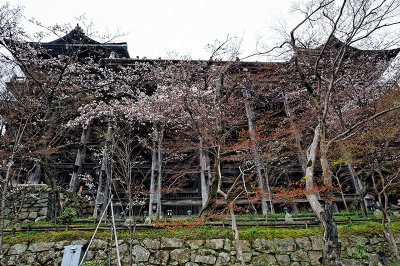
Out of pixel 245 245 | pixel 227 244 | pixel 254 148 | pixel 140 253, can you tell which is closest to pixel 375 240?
pixel 245 245

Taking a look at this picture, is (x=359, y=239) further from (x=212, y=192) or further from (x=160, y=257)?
(x=160, y=257)

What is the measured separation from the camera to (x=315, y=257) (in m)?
7.01

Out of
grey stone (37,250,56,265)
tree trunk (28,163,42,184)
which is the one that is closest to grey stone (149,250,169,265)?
grey stone (37,250,56,265)

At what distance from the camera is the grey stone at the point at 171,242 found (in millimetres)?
7293

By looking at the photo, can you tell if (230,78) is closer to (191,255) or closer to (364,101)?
(364,101)

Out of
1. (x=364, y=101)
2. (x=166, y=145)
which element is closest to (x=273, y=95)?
(x=364, y=101)

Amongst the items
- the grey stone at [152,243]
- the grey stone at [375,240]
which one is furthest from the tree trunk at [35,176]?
the grey stone at [375,240]

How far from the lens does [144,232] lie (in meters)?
7.65

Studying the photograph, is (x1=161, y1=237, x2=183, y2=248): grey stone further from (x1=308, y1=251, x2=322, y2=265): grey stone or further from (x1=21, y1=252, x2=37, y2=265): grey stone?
(x1=308, y1=251, x2=322, y2=265): grey stone

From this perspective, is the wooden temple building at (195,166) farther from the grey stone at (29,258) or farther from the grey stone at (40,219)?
the grey stone at (29,258)

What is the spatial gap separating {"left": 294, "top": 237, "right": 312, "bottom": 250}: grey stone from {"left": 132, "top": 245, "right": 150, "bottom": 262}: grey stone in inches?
203

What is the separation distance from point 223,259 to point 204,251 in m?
0.67

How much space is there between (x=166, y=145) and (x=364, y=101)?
11.1 metres

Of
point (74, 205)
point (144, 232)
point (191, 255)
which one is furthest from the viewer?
point (74, 205)
